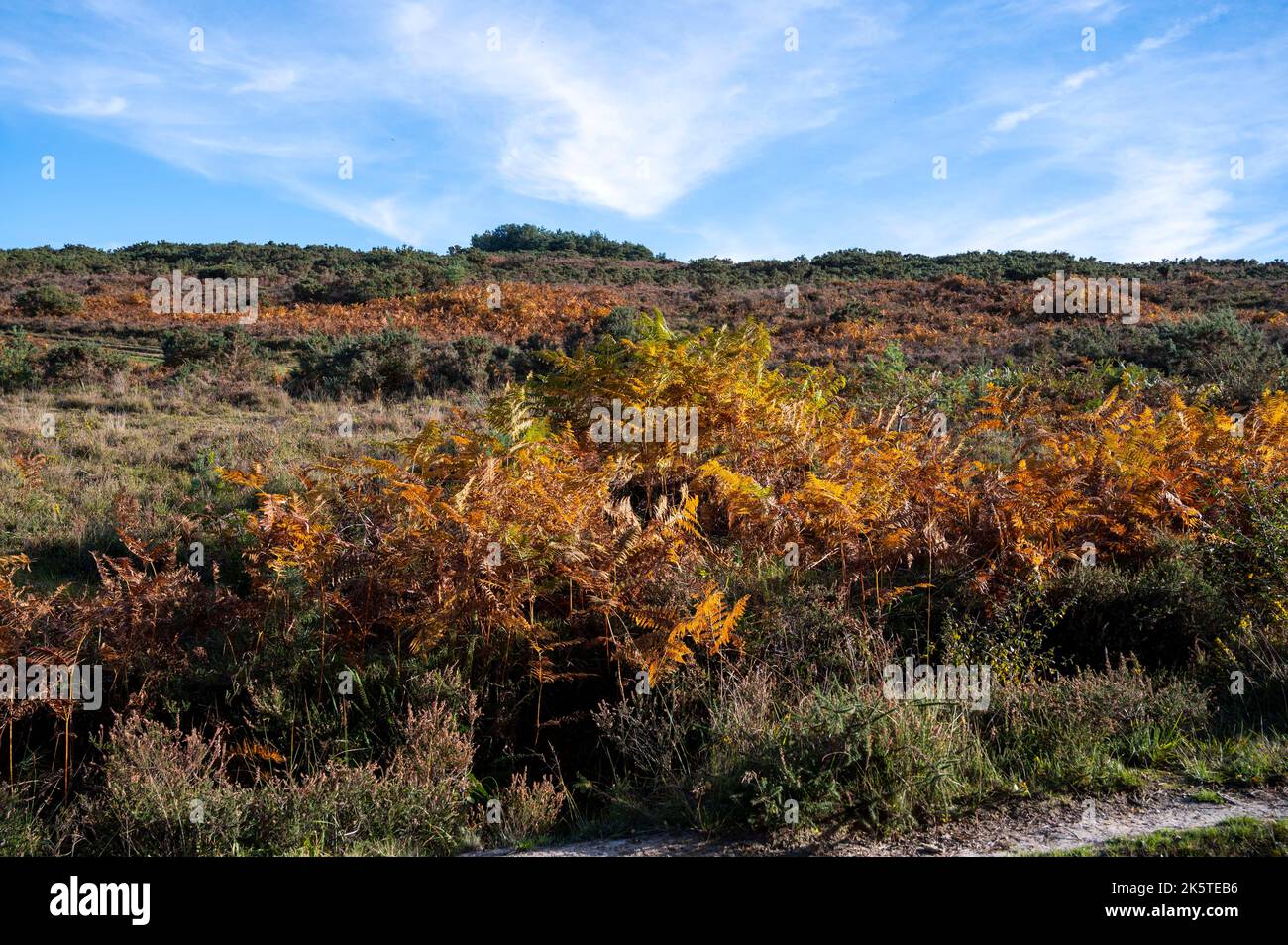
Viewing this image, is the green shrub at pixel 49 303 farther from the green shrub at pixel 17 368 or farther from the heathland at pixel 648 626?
the heathland at pixel 648 626

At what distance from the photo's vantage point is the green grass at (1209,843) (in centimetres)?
299

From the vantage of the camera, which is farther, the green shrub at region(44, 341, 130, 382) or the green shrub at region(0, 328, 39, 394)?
the green shrub at region(44, 341, 130, 382)

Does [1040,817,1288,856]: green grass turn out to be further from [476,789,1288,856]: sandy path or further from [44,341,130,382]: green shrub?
[44,341,130,382]: green shrub

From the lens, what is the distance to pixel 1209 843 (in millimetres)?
3033

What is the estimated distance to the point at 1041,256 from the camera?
1639 inches

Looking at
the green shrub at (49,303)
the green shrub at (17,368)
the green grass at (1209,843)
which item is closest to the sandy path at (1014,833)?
the green grass at (1209,843)

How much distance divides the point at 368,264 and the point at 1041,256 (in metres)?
35.0

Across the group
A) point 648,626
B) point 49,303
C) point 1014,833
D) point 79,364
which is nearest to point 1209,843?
point 1014,833

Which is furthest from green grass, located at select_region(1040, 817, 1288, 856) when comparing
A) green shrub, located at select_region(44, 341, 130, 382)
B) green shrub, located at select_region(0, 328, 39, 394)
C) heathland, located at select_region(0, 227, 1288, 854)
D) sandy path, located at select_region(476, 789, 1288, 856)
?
green shrub, located at select_region(44, 341, 130, 382)

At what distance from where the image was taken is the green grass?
→ 9.80 feet

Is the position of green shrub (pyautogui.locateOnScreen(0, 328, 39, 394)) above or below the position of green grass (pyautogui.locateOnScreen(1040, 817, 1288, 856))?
above

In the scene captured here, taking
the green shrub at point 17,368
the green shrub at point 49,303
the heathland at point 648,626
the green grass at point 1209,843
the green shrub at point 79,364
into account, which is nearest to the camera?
the green grass at point 1209,843

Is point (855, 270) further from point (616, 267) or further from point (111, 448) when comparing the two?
point (111, 448)

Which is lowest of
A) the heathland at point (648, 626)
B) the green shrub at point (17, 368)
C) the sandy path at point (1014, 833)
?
the sandy path at point (1014, 833)
